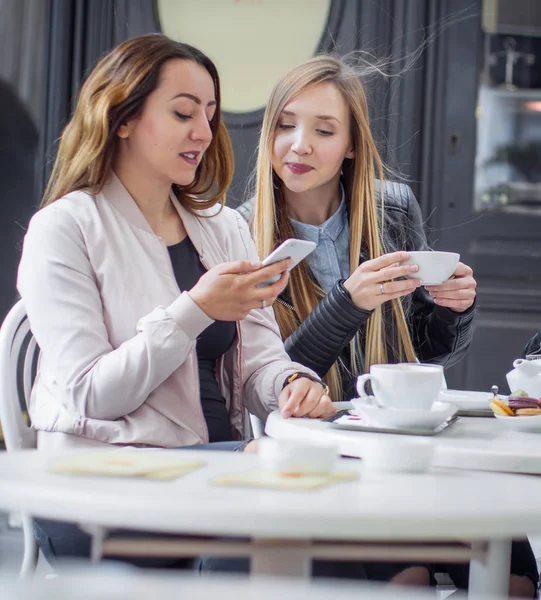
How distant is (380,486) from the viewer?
92cm

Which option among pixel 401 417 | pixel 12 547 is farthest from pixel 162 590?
pixel 12 547

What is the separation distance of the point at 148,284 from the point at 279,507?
0.94 metres

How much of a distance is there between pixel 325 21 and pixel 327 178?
1281mm

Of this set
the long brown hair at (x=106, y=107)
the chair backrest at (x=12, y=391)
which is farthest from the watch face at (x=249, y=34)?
the chair backrest at (x=12, y=391)

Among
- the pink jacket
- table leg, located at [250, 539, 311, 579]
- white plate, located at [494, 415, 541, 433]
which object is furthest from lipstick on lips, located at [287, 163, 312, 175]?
table leg, located at [250, 539, 311, 579]

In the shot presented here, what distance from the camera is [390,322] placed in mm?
2324

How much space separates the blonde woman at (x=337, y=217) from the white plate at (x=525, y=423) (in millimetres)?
690

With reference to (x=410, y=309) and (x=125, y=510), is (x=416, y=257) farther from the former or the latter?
(x=125, y=510)

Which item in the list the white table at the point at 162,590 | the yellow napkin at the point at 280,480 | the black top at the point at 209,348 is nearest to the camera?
the white table at the point at 162,590

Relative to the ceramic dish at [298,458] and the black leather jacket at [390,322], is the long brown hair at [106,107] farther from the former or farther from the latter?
the ceramic dish at [298,458]

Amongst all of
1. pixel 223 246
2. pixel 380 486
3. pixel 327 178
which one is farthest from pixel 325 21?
pixel 380 486

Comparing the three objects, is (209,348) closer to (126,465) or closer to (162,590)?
(126,465)

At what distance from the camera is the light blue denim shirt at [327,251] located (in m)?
2.34

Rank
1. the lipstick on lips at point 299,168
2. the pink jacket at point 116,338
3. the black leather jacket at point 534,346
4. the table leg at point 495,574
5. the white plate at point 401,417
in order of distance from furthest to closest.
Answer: the lipstick on lips at point 299,168 < the black leather jacket at point 534,346 < the pink jacket at point 116,338 < the white plate at point 401,417 < the table leg at point 495,574
